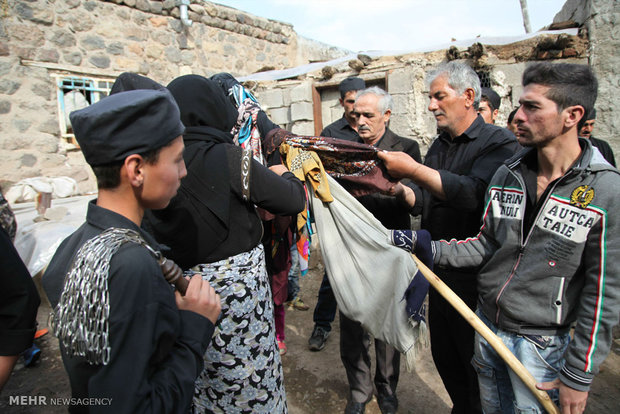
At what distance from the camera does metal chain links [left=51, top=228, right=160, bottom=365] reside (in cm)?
97

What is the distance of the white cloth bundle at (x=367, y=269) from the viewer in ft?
6.63

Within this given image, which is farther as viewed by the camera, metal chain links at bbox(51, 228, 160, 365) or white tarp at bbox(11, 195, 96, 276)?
white tarp at bbox(11, 195, 96, 276)

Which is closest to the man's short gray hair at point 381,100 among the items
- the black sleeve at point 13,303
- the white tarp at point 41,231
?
the black sleeve at point 13,303

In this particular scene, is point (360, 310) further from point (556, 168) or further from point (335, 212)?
point (556, 168)

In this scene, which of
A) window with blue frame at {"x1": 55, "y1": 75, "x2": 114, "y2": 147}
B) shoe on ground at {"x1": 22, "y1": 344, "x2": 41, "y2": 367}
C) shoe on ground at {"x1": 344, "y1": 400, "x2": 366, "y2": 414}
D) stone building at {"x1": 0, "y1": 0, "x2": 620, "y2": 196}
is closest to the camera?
shoe on ground at {"x1": 344, "y1": 400, "x2": 366, "y2": 414}

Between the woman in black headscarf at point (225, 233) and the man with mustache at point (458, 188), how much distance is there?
96 centimetres

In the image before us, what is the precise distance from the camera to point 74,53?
251 inches

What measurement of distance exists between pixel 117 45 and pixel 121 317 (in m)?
7.48

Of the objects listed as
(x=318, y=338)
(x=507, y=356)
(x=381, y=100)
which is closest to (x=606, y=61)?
(x=381, y=100)

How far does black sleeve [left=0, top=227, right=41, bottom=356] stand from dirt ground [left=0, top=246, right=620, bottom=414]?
2.18 metres

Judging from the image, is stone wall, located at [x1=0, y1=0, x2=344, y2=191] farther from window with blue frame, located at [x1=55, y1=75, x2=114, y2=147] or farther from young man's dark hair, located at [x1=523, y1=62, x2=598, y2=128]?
young man's dark hair, located at [x1=523, y1=62, x2=598, y2=128]

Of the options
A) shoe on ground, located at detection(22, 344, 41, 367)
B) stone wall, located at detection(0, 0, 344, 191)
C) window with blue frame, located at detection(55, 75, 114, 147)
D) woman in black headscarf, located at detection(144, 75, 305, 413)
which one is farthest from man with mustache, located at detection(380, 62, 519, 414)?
stone wall, located at detection(0, 0, 344, 191)

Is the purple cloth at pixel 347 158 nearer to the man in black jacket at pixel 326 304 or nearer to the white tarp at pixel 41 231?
the man in black jacket at pixel 326 304

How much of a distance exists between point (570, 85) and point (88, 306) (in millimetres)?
2000
